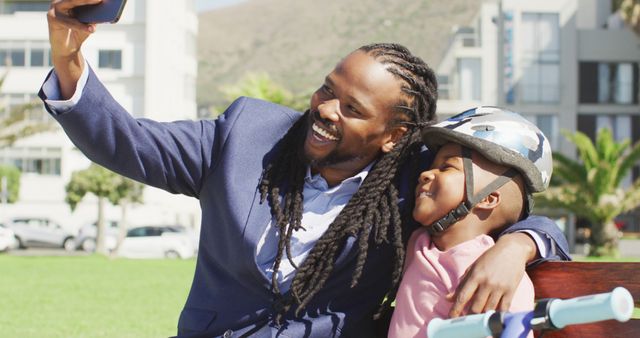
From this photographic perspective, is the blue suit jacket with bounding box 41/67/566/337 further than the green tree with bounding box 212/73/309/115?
No

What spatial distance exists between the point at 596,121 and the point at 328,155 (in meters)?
47.8

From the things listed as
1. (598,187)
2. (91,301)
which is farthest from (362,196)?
(598,187)

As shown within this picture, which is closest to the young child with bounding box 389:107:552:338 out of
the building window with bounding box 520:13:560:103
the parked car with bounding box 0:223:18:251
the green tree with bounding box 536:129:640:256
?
the green tree with bounding box 536:129:640:256

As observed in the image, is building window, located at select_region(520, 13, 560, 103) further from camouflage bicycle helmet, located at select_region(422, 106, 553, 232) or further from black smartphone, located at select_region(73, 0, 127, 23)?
black smartphone, located at select_region(73, 0, 127, 23)

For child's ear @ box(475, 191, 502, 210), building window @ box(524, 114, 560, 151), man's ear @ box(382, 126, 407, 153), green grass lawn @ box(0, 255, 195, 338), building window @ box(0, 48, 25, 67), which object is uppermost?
building window @ box(0, 48, 25, 67)

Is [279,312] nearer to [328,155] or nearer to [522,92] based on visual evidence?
[328,155]

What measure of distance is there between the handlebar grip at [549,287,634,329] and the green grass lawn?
5721mm

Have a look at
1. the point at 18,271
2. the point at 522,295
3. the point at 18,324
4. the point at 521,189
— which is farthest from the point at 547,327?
the point at 18,271

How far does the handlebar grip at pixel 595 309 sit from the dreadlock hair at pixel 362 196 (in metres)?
1.05

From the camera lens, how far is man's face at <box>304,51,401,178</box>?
10.3ft

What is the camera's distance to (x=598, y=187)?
3069 centimetres

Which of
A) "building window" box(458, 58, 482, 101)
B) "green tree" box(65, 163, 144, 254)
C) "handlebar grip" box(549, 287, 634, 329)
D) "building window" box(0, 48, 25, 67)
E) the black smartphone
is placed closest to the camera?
"handlebar grip" box(549, 287, 634, 329)

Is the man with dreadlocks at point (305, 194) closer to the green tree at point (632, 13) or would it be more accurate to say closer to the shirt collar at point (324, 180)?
the shirt collar at point (324, 180)

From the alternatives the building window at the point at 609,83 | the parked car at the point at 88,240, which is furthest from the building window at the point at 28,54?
the building window at the point at 609,83
